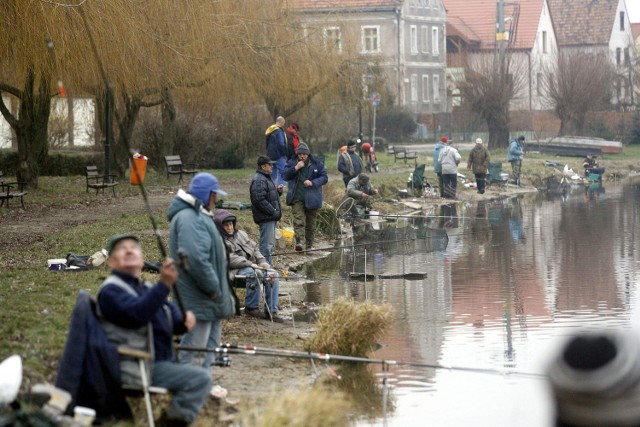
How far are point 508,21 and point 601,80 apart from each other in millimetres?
13452

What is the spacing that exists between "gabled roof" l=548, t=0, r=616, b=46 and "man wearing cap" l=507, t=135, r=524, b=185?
50304mm

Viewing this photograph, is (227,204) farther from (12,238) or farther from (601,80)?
Result: (601,80)

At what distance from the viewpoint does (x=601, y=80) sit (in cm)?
6925

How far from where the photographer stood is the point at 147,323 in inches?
330

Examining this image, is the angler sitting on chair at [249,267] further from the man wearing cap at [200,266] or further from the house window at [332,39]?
the house window at [332,39]

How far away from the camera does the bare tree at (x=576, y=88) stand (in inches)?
2694

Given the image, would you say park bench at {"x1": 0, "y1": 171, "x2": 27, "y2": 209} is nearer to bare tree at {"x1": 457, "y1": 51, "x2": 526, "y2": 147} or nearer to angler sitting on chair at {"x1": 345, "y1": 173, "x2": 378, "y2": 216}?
angler sitting on chair at {"x1": 345, "y1": 173, "x2": 378, "y2": 216}

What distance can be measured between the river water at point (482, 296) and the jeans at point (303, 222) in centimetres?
65

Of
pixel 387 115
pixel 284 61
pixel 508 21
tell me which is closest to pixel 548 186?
pixel 284 61

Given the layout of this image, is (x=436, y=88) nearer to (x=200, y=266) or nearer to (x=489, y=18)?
(x=489, y=18)

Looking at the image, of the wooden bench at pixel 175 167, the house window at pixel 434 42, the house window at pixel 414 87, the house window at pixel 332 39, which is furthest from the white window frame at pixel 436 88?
the wooden bench at pixel 175 167

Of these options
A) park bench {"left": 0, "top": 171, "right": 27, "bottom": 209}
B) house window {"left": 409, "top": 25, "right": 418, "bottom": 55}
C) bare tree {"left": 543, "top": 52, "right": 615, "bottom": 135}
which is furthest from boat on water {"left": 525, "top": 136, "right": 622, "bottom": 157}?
park bench {"left": 0, "top": 171, "right": 27, "bottom": 209}

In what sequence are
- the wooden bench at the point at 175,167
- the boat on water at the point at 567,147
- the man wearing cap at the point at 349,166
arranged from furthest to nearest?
1. the boat on water at the point at 567,147
2. the wooden bench at the point at 175,167
3. the man wearing cap at the point at 349,166

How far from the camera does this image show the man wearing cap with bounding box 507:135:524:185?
43344mm
